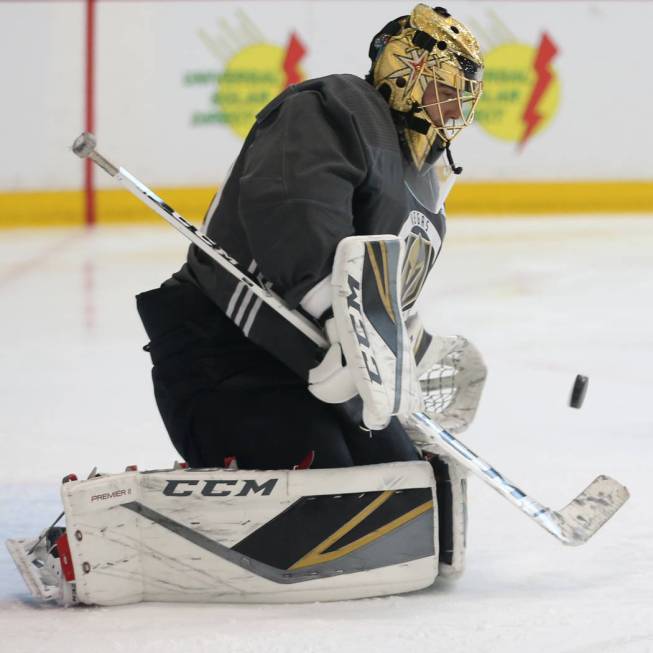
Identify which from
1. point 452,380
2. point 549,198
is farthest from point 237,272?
point 549,198

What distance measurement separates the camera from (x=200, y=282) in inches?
78.6

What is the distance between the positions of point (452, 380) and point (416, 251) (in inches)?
13.7

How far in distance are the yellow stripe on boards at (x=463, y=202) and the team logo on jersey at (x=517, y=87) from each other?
0.23 m

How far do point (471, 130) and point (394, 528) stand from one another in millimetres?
4064

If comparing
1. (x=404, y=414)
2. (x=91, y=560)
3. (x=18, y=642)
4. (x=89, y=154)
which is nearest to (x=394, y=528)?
(x=404, y=414)

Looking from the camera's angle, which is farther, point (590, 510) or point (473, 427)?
point (473, 427)

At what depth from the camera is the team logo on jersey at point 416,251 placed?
1.98 metres

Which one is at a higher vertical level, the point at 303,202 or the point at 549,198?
the point at 303,202

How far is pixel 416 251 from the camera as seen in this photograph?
2.01 meters

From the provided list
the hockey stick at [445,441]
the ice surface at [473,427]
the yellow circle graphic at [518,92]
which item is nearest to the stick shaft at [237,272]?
the hockey stick at [445,441]

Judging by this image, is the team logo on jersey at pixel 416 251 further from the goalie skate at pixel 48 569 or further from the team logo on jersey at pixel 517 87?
the team logo on jersey at pixel 517 87

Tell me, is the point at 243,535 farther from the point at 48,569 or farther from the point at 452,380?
the point at 452,380

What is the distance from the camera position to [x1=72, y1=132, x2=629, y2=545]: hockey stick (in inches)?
72.9

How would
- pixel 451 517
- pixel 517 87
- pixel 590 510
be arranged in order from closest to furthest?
pixel 451 517, pixel 590 510, pixel 517 87
